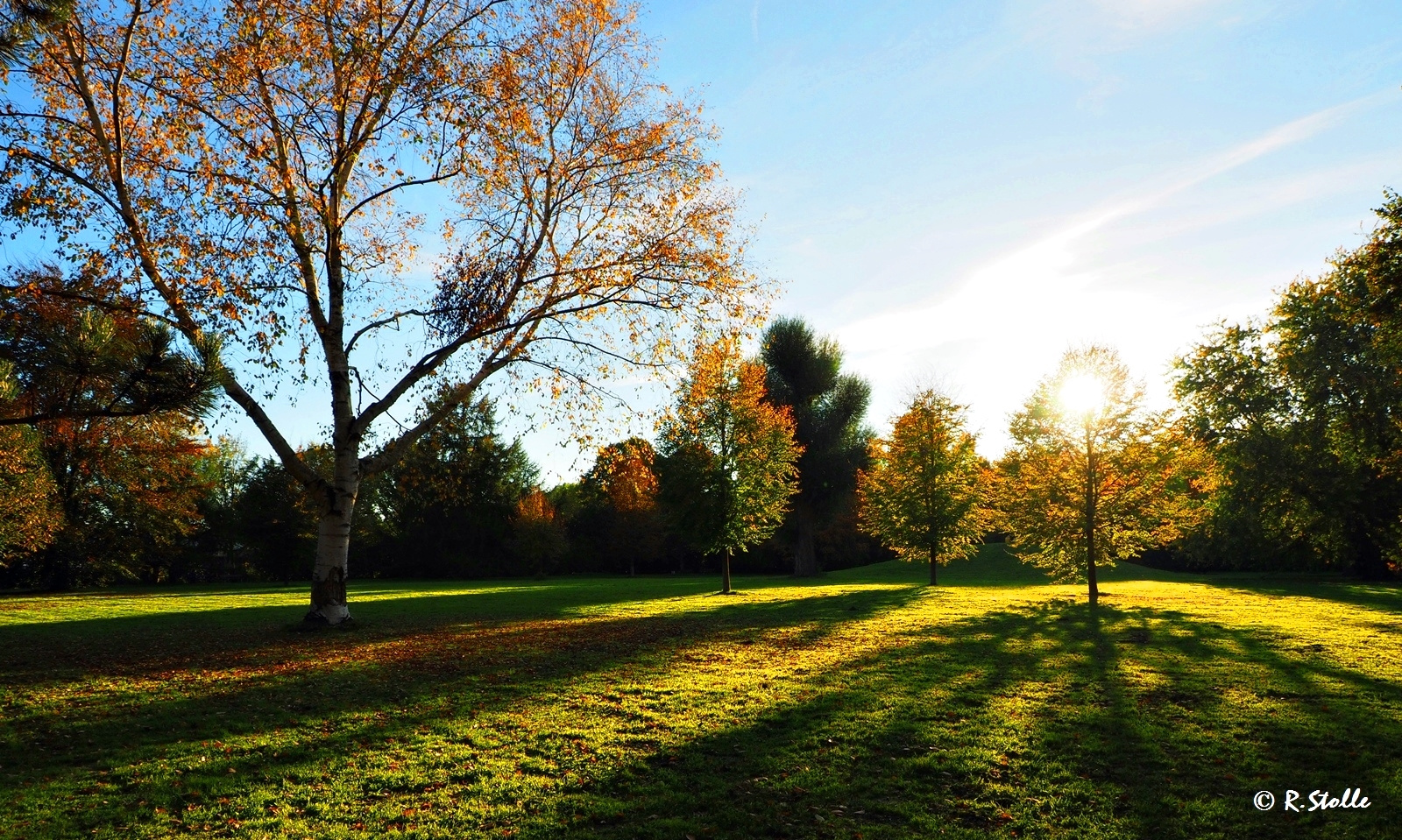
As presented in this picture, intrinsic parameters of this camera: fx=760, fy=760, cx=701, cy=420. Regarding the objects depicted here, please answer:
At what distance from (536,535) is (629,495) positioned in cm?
2957

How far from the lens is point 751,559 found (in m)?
58.6

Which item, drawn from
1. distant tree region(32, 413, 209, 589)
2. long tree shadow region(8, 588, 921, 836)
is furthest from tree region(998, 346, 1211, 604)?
distant tree region(32, 413, 209, 589)

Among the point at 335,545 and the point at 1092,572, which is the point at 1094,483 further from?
the point at 335,545

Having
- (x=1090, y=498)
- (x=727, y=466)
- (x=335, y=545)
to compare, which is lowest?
(x=335, y=545)

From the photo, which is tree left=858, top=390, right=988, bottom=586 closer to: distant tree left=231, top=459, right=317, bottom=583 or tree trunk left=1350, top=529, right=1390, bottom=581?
tree trunk left=1350, top=529, right=1390, bottom=581

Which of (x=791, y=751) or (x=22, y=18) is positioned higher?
(x=22, y=18)

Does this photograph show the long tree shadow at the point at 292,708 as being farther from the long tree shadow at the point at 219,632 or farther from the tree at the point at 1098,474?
the tree at the point at 1098,474

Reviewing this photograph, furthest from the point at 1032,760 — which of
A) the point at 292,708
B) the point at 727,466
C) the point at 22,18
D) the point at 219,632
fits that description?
the point at 727,466

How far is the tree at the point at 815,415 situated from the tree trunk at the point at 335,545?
31.8 metres

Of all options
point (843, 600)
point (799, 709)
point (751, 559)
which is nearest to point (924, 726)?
point (799, 709)

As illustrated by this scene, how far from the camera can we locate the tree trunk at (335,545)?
16094 mm

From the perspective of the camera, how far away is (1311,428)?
34.7 m

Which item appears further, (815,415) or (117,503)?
(815,415)

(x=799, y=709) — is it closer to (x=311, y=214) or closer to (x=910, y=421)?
(x=311, y=214)
